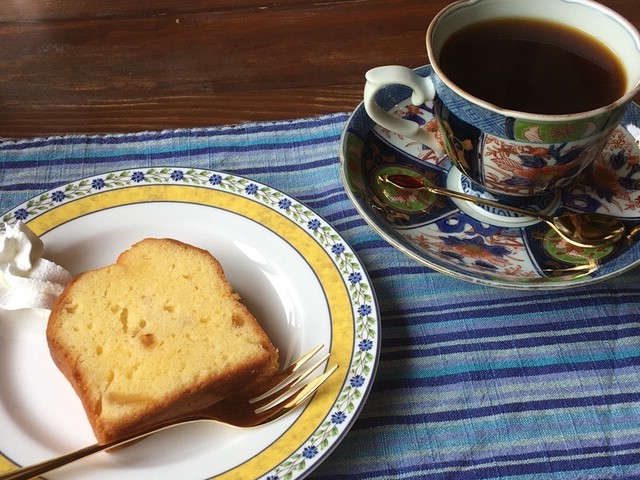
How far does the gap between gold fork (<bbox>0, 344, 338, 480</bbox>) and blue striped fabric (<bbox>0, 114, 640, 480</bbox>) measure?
79mm

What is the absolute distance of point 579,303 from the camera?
0.96 metres

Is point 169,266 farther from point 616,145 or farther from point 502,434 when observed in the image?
point 616,145

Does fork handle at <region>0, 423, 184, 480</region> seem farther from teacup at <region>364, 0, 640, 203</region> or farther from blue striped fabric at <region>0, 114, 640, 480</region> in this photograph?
teacup at <region>364, 0, 640, 203</region>

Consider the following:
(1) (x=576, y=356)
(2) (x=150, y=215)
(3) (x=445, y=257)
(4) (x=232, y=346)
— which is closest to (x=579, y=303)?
(1) (x=576, y=356)

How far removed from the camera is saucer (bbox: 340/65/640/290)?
91 cm

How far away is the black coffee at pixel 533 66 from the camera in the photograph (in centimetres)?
94

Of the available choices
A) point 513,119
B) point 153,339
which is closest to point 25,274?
point 153,339

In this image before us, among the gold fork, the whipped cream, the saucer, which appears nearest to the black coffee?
the saucer

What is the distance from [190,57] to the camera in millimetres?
1341

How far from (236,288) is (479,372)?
1.11 feet

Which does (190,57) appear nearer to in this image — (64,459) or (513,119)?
(513,119)

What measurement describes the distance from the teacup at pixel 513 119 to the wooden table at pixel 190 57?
0.99 feet

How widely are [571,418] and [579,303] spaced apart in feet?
0.59

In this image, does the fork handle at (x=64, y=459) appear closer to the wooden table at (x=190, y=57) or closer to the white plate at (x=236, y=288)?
the white plate at (x=236, y=288)
